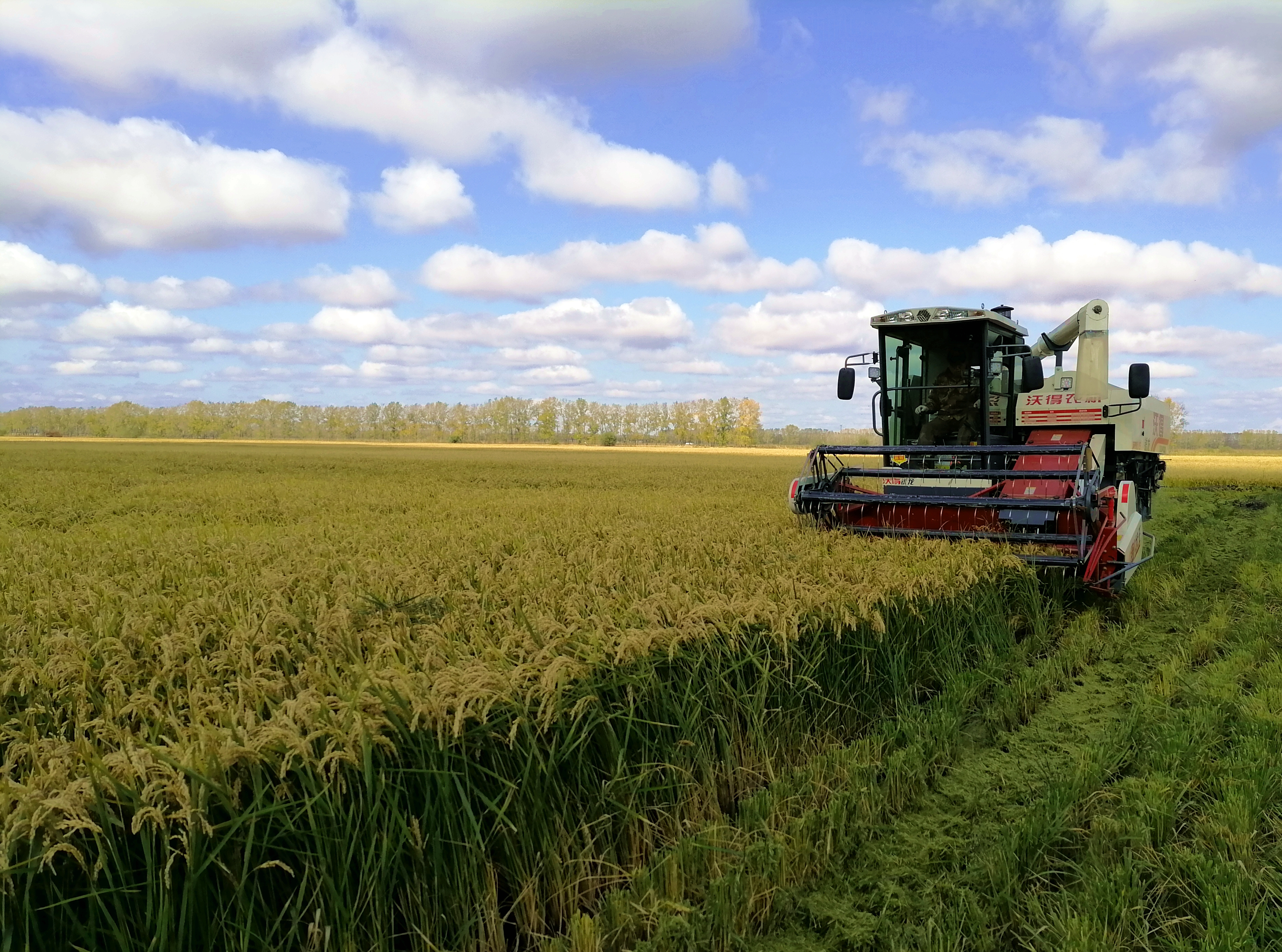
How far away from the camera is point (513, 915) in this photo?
2961 mm

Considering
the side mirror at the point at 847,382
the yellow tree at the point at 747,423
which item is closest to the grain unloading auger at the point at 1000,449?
the side mirror at the point at 847,382

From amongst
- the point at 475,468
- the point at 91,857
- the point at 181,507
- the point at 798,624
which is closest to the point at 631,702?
the point at 798,624

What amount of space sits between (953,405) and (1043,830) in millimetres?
8607

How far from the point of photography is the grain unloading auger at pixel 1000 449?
25.0 ft

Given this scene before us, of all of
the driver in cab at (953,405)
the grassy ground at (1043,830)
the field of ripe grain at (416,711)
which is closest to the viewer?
the field of ripe grain at (416,711)

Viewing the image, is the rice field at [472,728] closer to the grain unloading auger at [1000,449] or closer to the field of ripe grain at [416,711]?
the field of ripe grain at [416,711]

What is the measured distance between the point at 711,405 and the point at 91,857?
136671mm

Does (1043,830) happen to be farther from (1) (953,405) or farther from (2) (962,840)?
(1) (953,405)

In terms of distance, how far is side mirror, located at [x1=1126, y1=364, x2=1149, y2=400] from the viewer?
375 inches

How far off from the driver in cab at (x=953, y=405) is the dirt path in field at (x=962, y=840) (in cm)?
561

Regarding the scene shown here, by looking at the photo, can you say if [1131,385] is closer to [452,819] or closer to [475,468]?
[452,819]

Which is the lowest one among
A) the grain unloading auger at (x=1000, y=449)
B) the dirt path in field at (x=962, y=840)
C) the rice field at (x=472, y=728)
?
the dirt path in field at (x=962, y=840)

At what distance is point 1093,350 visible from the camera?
11758mm

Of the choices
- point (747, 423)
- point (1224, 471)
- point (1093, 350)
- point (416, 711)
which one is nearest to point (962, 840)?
point (416, 711)
